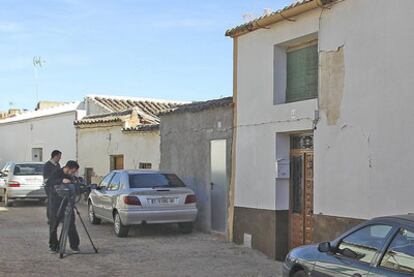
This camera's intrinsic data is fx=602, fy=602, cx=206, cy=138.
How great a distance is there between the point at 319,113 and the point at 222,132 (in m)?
3.58

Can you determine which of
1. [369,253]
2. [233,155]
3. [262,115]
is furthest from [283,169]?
[369,253]

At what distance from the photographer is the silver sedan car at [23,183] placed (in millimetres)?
20141

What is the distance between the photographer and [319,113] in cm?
972

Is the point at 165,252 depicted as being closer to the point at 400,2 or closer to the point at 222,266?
the point at 222,266

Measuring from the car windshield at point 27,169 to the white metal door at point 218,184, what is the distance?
364 inches

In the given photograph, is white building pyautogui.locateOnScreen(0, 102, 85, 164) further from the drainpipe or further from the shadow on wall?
the drainpipe

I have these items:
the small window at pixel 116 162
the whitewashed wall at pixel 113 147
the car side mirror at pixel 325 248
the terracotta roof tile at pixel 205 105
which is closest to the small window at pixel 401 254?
the car side mirror at pixel 325 248

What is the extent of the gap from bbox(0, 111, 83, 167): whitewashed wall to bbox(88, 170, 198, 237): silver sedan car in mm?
10347

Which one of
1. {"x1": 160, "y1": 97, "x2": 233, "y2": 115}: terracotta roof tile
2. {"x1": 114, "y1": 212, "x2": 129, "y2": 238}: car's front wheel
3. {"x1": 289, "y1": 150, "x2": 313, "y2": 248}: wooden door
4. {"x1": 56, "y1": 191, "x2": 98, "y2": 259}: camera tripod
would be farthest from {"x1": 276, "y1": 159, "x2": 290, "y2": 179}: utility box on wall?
{"x1": 114, "y1": 212, "x2": 129, "y2": 238}: car's front wheel

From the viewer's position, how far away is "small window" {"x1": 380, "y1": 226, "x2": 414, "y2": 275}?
202 inches

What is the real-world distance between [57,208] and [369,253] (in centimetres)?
688

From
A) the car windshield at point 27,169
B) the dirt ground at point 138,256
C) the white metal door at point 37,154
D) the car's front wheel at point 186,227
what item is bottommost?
the dirt ground at point 138,256

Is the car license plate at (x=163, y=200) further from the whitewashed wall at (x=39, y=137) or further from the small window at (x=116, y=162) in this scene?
the whitewashed wall at (x=39, y=137)

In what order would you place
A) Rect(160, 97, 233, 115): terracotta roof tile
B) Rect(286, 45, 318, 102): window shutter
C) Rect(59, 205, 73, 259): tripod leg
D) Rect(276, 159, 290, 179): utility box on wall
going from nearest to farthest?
Rect(286, 45, 318, 102): window shutter → Rect(59, 205, 73, 259): tripod leg → Rect(276, 159, 290, 179): utility box on wall → Rect(160, 97, 233, 115): terracotta roof tile
